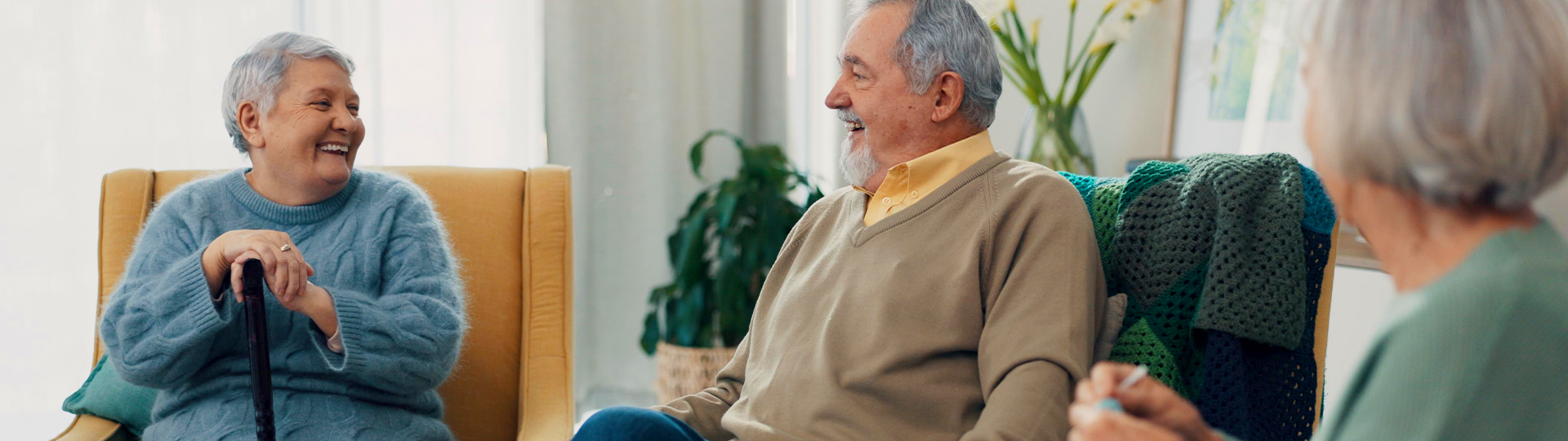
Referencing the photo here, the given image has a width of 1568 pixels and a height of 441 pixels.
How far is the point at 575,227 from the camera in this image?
3.14m

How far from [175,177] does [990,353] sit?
4.68 ft

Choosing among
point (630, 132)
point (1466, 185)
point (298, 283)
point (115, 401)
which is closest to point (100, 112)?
point (115, 401)

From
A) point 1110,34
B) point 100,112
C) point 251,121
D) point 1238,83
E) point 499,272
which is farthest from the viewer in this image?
point 1110,34

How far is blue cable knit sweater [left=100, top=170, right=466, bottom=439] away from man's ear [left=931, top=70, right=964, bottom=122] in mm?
752

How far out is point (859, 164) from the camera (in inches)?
54.7

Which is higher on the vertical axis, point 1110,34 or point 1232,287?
point 1110,34

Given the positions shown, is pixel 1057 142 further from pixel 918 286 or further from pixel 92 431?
pixel 92 431

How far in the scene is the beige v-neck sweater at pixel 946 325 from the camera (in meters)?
1.08

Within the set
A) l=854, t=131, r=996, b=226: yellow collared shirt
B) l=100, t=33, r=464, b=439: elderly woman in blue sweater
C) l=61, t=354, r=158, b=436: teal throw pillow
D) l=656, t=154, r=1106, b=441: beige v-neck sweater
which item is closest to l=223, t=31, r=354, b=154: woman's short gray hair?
l=100, t=33, r=464, b=439: elderly woman in blue sweater

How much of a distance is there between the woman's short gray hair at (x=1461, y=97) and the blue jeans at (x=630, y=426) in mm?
795

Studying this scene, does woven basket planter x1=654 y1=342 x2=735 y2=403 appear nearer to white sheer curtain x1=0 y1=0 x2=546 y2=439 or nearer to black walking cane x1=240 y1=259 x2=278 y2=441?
white sheer curtain x1=0 y1=0 x2=546 y2=439

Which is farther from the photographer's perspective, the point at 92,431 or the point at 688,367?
the point at 688,367

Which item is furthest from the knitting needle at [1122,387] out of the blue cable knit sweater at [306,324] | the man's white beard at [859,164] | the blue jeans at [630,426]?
the blue cable knit sweater at [306,324]

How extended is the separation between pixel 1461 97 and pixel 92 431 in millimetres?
1689
